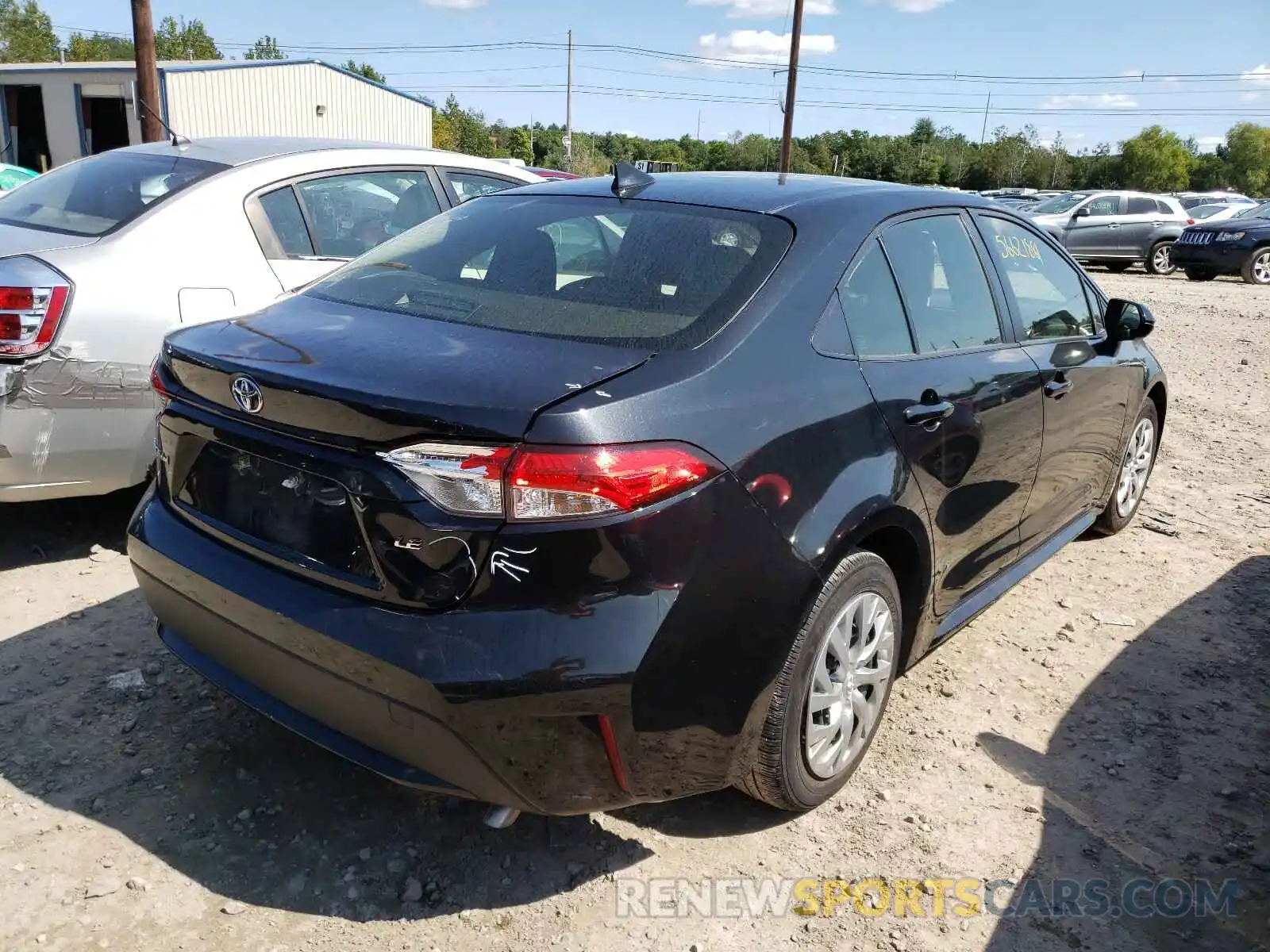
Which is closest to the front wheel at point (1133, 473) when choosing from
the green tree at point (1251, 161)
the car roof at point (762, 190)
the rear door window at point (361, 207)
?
the car roof at point (762, 190)

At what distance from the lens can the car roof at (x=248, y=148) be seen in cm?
457

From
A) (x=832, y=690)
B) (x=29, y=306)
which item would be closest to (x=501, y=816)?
(x=832, y=690)

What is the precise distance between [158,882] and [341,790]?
0.50 metres

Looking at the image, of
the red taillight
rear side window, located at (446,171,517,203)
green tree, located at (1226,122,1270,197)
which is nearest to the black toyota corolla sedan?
the red taillight

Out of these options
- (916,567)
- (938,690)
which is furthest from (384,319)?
(938,690)

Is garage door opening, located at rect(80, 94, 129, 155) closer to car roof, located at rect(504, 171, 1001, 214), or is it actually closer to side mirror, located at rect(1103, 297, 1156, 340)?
car roof, located at rect(504, 171, 1001, 214)

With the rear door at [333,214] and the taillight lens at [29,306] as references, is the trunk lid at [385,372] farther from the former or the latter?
the rear door at [333,214]

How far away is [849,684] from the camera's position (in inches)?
104

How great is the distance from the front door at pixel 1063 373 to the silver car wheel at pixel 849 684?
1111mm

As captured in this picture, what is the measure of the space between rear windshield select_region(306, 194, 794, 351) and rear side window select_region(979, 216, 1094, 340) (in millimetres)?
1252

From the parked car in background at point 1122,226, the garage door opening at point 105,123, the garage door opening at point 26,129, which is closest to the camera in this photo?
the parked car in background at point 1122,226

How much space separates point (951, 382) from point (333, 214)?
124 inches

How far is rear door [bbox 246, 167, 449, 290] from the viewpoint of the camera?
4391 mm

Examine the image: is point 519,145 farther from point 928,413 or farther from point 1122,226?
point 928,413
